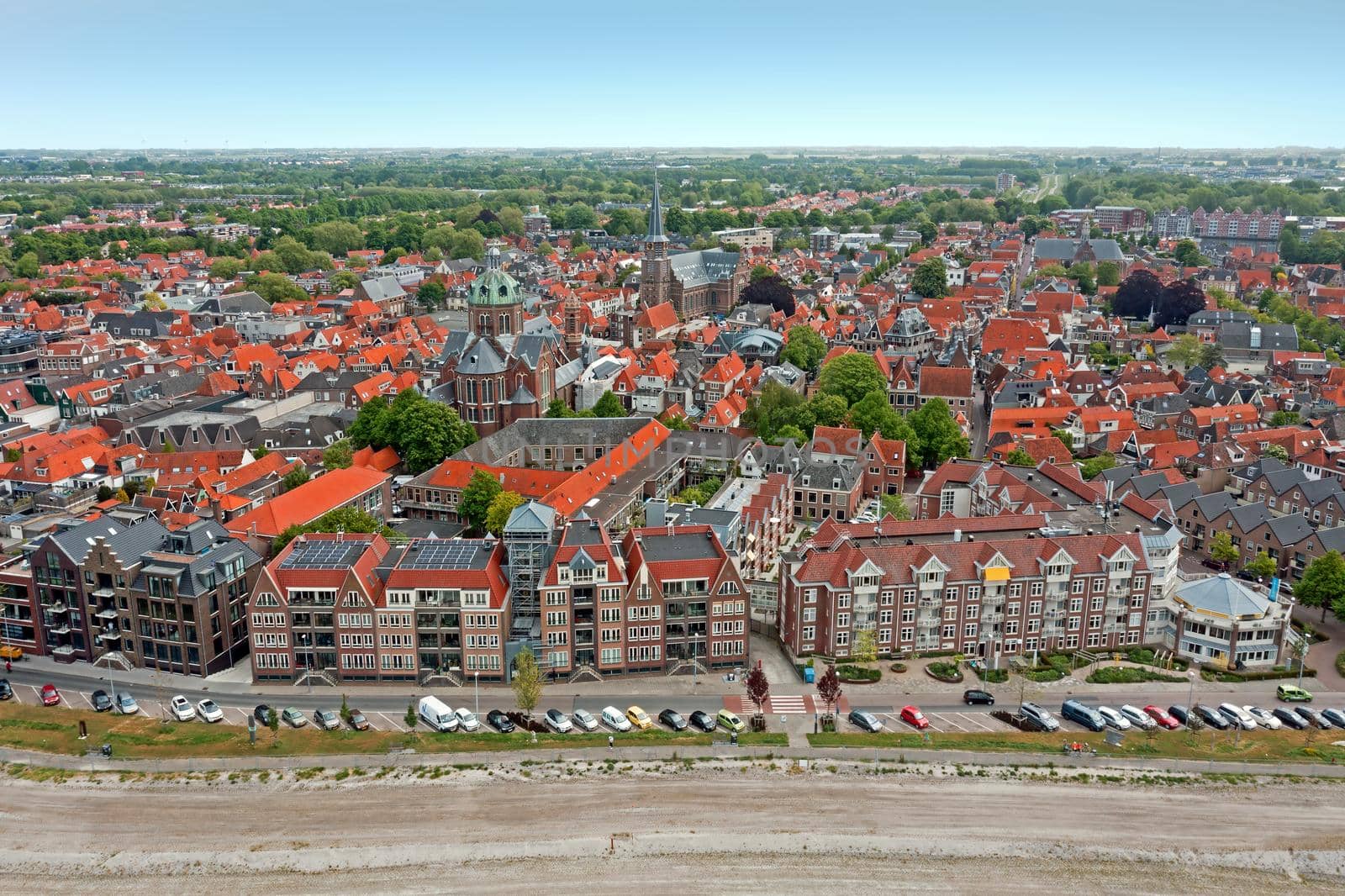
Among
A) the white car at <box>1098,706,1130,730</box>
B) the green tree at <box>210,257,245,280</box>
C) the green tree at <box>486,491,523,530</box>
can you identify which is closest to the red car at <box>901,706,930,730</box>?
the white car at <box>1098,706,1130,730</box>

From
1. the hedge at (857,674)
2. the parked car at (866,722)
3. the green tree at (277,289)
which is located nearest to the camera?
the parked car at (866,722)

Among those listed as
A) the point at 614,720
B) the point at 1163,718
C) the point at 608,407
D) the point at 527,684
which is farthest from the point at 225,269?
the point at 1163,718

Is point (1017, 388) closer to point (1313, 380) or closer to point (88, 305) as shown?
point (1313, 380)

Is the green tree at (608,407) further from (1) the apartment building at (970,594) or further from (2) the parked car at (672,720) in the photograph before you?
(2) the parked car at (672,720)

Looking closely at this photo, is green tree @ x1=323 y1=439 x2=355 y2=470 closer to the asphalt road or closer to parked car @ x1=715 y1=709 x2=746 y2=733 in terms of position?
the asphalt road

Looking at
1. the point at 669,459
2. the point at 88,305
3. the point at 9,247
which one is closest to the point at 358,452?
the point at 669,459

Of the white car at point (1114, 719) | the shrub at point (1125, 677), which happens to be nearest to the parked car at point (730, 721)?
the white car at point (1114, 719)

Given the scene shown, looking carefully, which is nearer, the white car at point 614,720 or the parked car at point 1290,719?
the white car at point 614,720
